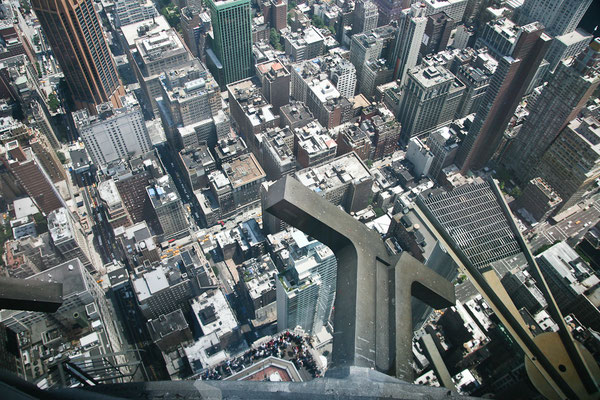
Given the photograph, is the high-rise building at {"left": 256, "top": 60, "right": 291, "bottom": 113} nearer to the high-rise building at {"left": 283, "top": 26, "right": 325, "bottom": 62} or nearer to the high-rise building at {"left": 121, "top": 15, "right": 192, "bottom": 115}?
the high-rise building at {"left": 283, "top": 26, "right": 325, "bottom": 62}

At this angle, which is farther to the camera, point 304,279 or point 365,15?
point 365,15

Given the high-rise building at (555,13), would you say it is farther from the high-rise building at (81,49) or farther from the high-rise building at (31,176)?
the high-rise building at (31,176)

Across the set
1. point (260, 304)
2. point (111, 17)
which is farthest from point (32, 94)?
point (260, 304)

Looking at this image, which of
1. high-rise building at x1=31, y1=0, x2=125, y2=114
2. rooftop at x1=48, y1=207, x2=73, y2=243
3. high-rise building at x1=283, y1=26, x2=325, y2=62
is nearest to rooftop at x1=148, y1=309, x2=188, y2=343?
rooftop at x1=48, y1=207, x2=73, y2=243

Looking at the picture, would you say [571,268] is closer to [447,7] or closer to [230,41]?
[447,7]

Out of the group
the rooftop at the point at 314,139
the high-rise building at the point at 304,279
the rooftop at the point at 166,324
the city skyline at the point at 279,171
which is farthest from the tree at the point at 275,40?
the rooftop at the point at 166,324

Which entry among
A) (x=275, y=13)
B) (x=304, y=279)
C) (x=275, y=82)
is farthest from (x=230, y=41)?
(x=304, y=279)
